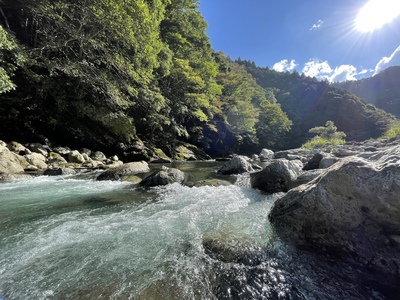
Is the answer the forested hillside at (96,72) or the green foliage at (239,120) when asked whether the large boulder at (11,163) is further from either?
the green foliage at (239,120)

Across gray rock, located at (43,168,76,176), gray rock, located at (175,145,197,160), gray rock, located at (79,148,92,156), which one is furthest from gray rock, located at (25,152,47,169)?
gray rock, located at (175,145,197,160)

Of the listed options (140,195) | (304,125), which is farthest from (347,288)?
(304,125)

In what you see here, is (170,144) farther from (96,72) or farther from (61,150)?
(96,72)

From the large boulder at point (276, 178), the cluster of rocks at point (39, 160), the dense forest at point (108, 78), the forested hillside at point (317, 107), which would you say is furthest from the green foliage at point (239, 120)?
the large boulder at point (276, 178)

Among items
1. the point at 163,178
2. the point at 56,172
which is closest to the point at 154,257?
the point at 163,178

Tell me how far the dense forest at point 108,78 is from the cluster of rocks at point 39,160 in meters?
1.89

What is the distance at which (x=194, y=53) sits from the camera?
1177 inches

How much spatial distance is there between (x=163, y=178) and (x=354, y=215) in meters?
A: 6.49

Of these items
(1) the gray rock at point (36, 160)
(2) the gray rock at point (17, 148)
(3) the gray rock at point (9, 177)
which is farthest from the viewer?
(2) the gray rock at point (17, 148)

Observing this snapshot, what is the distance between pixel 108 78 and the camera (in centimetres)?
1355

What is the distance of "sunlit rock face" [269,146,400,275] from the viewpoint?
9.39 ft

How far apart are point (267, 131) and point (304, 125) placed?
37.1 metres

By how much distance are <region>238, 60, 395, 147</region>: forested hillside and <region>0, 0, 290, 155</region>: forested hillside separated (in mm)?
46164

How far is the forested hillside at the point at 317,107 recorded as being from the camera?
68562 mm
